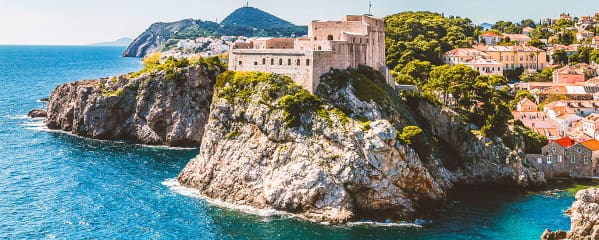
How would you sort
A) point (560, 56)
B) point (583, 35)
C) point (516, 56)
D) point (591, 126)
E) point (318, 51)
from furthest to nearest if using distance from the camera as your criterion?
1. point (583, 35)
2. point (560, 56)
3. point (516, 56)
4. point (591, 126)
5. point (318, 51)

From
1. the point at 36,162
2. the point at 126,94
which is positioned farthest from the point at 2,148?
the point at 126,94

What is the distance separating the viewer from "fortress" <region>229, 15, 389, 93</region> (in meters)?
61.9

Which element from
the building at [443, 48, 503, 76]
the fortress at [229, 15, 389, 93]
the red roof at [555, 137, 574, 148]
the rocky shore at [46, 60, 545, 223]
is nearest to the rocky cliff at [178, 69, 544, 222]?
the rocky shore at [46, 60, 545, 223]

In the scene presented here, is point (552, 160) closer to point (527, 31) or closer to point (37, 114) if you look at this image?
point (37, 114)

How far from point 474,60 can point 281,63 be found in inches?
2162

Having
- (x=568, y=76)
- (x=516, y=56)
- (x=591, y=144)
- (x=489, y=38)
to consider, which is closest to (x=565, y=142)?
(x=591, y=144)

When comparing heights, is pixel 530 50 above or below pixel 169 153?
above

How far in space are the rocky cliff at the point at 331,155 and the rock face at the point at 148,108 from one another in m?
20.7

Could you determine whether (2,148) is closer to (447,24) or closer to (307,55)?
(307,55)

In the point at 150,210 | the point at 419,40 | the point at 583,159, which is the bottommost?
the point at 150,210

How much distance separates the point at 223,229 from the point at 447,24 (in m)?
97.8

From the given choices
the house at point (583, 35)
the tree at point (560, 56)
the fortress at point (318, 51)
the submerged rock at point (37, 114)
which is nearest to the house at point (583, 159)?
the fortress at point (318, 51)

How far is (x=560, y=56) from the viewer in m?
124

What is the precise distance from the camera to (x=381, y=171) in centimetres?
5419
